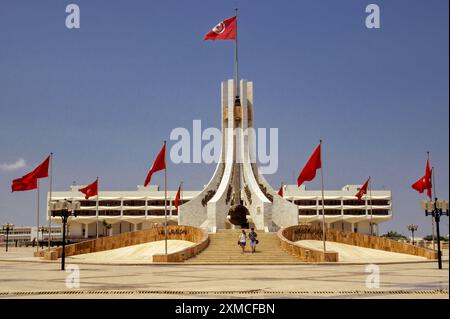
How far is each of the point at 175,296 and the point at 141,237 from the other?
86.5 ft

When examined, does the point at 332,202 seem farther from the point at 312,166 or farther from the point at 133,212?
the point at 312,166

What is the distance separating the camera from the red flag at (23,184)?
3030 cm

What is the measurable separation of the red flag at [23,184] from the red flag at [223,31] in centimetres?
1338

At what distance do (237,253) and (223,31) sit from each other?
47.3 feet

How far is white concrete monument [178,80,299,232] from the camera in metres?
43.7

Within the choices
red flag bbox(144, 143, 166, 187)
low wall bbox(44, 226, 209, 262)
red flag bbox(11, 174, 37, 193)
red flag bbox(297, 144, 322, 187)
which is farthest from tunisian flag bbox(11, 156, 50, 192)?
red flag bbox(297, 144, 322, 187)

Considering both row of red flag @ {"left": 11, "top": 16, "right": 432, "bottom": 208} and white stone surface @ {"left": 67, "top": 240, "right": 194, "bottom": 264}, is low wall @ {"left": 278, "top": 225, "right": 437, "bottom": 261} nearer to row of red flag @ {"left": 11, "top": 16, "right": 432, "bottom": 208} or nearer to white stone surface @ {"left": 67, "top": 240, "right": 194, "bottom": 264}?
row of red flag @ {"left": 11, "top": 16, "right": 432, "bottom": 208}

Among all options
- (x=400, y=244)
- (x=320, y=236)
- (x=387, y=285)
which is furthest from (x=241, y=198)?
(x=387, y=285)

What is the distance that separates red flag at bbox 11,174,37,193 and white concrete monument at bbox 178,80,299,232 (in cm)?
1522

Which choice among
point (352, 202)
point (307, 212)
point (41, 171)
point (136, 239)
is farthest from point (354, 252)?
point (352, 202)

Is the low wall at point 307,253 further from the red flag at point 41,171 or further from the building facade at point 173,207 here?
the building facade at point 173,207

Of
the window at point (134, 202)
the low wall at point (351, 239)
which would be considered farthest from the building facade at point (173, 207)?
the low wall at point (351, 239)
